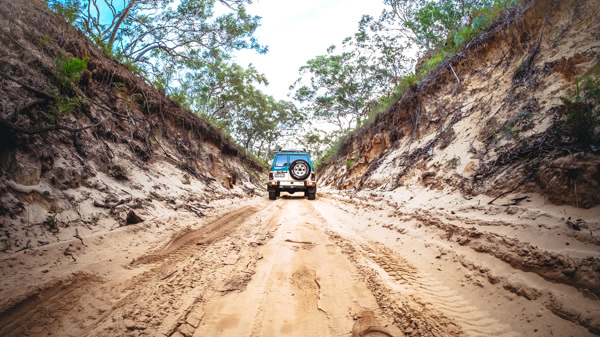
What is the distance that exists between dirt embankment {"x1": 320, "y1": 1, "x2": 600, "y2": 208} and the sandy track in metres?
Answer: 1.17

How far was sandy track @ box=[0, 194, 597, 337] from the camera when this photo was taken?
1.50 m

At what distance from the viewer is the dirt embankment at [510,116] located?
260 cm

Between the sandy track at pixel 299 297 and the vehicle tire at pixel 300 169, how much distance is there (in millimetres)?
6535

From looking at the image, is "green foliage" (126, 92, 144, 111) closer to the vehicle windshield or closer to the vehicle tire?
the vehicle tire

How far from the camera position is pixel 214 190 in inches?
293

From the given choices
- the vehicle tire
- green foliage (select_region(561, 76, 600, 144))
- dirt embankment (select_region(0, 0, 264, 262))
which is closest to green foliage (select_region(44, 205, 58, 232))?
dirt embankment (select_region(0, 0, 264, 262))

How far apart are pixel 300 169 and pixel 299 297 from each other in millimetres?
7813

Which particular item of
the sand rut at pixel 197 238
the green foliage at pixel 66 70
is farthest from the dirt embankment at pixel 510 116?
the green foliage at pixel 66 70

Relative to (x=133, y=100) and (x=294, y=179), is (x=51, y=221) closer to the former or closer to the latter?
(x=133, y=100)

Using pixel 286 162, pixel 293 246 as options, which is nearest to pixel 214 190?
pixel 286 162

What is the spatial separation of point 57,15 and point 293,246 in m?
6.76

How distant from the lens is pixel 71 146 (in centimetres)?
369

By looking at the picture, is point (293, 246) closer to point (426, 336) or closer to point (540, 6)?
point (426, 336)

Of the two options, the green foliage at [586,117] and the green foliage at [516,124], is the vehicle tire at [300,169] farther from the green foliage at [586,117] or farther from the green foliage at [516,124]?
the green foliage at [586,117]
